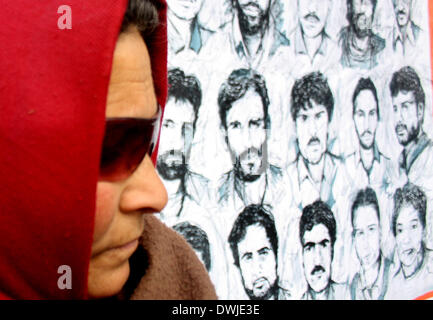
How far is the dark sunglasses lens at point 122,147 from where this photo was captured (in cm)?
73

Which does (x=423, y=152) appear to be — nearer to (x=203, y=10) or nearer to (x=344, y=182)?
(x=344, y=182)

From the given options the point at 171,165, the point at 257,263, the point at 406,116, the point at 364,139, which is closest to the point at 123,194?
the point at 171,165

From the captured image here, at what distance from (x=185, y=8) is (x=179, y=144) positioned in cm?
49

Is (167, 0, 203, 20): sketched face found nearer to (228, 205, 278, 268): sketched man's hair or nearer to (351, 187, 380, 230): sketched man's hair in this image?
(228, 205, 278, 268): sketched man's hair

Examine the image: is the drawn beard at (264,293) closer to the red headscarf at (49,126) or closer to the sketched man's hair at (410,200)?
the sketched man's hair at (410,200)

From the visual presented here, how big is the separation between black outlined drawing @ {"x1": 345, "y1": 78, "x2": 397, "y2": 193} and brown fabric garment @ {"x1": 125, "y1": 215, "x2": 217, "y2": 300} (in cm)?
119

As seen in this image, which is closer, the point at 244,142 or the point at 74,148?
the point at 74,148

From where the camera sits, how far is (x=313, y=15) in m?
1.89

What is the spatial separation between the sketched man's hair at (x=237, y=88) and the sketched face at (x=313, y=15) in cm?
34

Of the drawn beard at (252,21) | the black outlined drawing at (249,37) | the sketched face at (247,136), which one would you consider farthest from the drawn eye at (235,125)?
the drawn beard at (252,21)

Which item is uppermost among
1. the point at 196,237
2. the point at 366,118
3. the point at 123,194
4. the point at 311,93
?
the point at 311,93

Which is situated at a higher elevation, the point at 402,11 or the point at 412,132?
the point at 402,11

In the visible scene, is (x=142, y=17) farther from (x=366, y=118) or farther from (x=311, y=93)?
(x=366, y=118)
